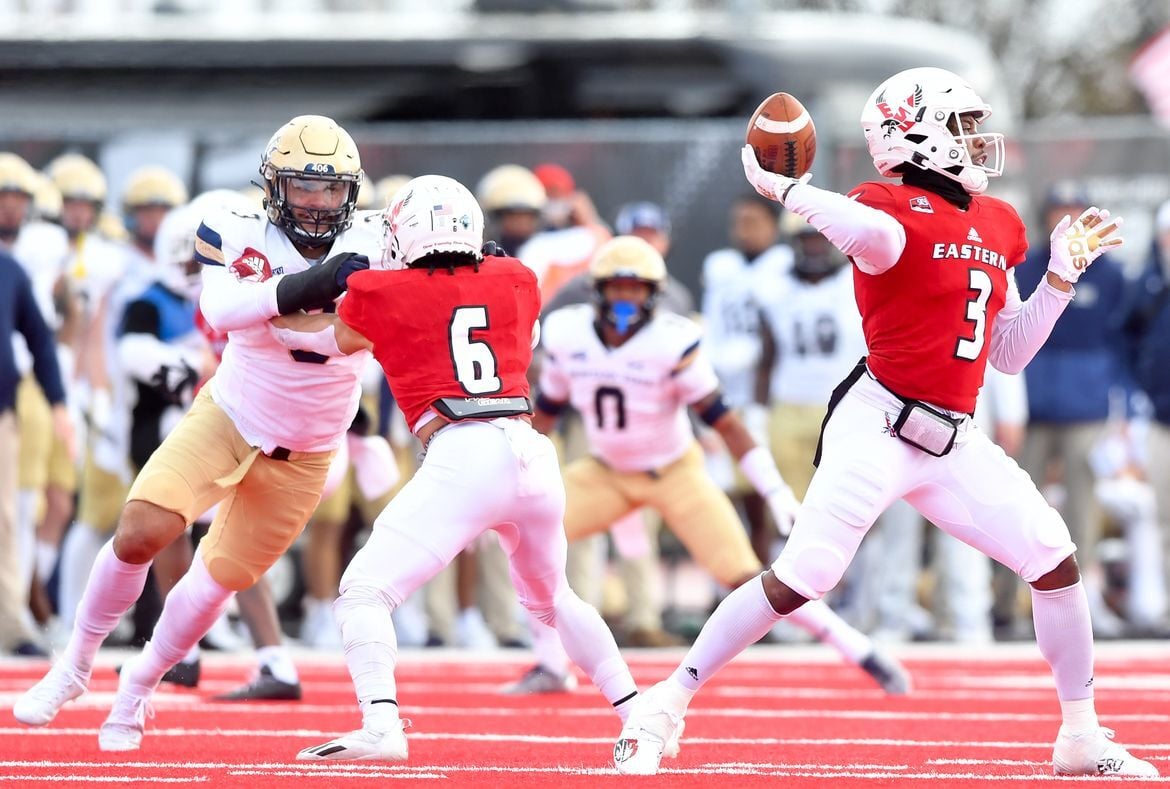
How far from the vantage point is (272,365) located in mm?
6980

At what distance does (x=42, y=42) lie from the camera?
1512cm

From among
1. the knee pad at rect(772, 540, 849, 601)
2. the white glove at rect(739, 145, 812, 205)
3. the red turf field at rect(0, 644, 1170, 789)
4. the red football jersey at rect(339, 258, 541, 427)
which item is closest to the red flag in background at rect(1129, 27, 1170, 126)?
the red turf field at rect(0, 644, 1170, 789)

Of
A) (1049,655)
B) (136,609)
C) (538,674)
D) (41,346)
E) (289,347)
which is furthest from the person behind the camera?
(136,609)

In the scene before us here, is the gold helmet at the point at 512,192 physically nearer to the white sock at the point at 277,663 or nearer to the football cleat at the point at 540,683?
the football cleat at the point at 540,683

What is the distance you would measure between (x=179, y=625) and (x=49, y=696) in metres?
0.45

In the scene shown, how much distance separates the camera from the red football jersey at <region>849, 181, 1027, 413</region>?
6.11 meters

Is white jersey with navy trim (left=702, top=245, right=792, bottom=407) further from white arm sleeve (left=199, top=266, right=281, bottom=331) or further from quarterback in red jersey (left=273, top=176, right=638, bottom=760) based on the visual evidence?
quarterback in red jersey (left=273, top=176, right=638, bottom=760)

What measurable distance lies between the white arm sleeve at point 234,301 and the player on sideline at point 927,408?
1.44 m

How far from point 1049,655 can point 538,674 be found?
10.2 ft

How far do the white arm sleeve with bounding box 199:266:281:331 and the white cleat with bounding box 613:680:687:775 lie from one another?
155 cm

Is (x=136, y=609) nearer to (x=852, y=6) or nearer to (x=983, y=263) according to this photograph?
(x=983, y=263)

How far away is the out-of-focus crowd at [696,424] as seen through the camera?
11.1m

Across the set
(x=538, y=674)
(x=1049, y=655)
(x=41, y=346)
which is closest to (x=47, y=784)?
(x=1049, y=655)

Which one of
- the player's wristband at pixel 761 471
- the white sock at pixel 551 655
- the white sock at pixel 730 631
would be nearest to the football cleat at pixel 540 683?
the white sock at pixel 551 655
